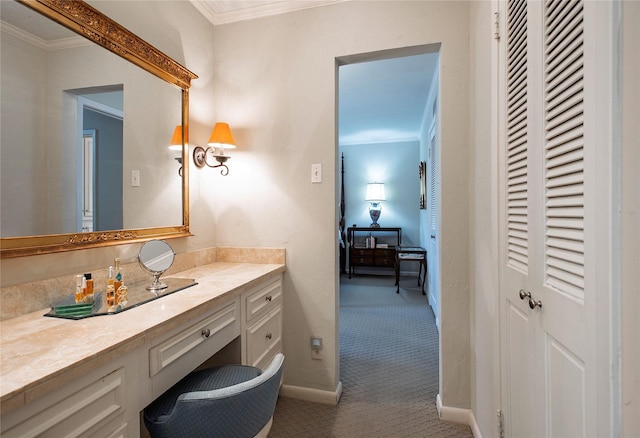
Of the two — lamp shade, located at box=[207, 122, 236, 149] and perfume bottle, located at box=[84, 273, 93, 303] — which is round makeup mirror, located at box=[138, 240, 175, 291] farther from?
lamp shade, located at box=[207, 122, 236, 149]

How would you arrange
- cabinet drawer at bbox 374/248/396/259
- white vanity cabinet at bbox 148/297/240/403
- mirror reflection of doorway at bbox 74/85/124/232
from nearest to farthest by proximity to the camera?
white vanity cabinet at bbox 148/297/240/403 < mirror reflection of doorway at bbox 74/85/124/232 < cabinet drawer at bbox 374/248/396/259

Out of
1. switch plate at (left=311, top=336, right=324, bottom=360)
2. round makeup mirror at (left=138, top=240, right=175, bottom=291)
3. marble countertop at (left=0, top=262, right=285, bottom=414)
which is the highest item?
round makeup mirror at (left=138, top=240, right=175, bottom=291)

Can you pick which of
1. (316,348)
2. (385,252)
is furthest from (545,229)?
(385,252)

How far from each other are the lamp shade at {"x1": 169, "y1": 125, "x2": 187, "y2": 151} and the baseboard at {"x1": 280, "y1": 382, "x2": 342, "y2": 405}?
5.59 feet

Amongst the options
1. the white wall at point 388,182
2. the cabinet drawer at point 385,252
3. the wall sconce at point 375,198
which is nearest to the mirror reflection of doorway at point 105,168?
the cabinet drawer at point 385,252

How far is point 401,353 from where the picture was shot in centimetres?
263

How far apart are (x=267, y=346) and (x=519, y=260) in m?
1.38

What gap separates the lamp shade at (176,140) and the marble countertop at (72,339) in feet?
2.97

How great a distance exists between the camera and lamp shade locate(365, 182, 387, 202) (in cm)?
590

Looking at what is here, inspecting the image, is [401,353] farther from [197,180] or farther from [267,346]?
[197,180]

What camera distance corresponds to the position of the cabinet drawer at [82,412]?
0.65 metres

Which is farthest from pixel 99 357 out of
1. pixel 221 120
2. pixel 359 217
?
pixel 359 217

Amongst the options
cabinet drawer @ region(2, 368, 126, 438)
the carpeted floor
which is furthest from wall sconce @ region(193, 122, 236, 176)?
the carpeted floor

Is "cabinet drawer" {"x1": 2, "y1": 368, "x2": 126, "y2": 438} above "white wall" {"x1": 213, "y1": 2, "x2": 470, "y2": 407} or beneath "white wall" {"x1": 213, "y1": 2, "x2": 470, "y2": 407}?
beneath
